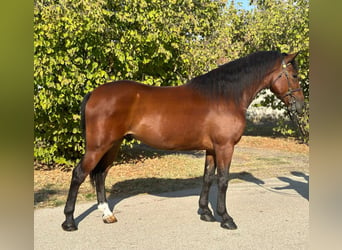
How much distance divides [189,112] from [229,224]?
1499 millimetres

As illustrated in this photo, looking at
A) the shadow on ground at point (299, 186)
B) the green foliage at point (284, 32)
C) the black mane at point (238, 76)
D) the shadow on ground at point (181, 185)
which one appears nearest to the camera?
the black mane at point (238, 76)

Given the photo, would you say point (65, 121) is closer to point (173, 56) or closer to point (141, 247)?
point (173, 56)

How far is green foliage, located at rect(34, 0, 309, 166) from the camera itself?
250 inches

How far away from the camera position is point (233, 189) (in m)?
6.09

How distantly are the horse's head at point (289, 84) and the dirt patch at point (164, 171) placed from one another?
8.98 feet

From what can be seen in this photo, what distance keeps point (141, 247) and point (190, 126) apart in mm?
1578

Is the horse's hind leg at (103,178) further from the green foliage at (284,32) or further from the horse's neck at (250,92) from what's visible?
the green foliage at (284,32)

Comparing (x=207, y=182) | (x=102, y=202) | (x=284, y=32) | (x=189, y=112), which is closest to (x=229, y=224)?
(x=207, y=182)

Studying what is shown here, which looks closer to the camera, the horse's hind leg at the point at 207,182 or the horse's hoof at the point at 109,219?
the horse's hoof at the point at 109,219

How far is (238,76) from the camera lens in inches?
169

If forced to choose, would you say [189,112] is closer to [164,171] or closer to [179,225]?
[179,225]

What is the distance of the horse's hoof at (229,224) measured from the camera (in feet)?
13.4

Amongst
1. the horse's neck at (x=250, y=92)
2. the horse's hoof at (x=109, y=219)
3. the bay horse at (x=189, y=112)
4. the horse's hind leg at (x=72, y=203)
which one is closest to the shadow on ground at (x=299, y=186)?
the bay horse at (x=189, y=112)
